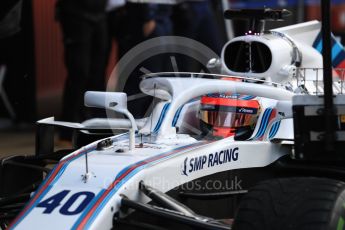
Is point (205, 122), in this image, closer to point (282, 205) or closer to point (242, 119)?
point (242, 119)

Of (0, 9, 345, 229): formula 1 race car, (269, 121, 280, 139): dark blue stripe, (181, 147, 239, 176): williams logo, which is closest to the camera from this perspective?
(0, 9, 345, 229): formula 1 race car

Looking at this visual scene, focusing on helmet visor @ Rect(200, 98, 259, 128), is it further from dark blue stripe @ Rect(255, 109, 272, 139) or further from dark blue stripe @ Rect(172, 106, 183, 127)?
dark blue stripe @ Rect(172, 106, 183, 127)

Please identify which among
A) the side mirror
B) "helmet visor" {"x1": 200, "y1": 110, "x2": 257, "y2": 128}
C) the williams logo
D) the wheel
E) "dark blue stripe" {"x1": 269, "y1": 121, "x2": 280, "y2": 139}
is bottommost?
the wheel

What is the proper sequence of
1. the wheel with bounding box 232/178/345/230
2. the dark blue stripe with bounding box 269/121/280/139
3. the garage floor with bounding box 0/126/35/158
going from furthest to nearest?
1. the garage floor with bounding box 0/126/35/158
2. the dark blue stripe with bounding box 269/121/280/139
3. the wheel with bounding box 232/178/345/230

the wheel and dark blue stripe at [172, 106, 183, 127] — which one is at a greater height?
dark blue stripe at [172, 106, 183, 127]

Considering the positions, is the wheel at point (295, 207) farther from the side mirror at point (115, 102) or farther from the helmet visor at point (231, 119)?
the helmet visor at point (231, 119)

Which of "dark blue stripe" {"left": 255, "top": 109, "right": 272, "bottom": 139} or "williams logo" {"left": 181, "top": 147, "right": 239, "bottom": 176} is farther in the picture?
"dark blue stripe" {"left": 255, "top": 109, "right": 272, "bottom": 139}

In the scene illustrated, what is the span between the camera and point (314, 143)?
3533 millimetres

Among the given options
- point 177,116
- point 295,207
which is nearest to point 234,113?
point 177,116

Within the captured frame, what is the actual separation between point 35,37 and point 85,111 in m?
2.38

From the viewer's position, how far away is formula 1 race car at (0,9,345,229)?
364 centimetres

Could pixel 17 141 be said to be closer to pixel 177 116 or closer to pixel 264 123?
pixel 177 116

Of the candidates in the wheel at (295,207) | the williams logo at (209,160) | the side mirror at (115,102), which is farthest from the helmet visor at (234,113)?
the wheel at (295,207)

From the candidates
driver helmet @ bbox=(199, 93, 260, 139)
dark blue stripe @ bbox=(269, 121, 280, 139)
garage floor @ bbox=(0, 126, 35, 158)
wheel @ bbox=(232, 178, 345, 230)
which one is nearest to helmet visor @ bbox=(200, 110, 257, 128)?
driver helmet @ bbox=(199, 93, 260, 139)
